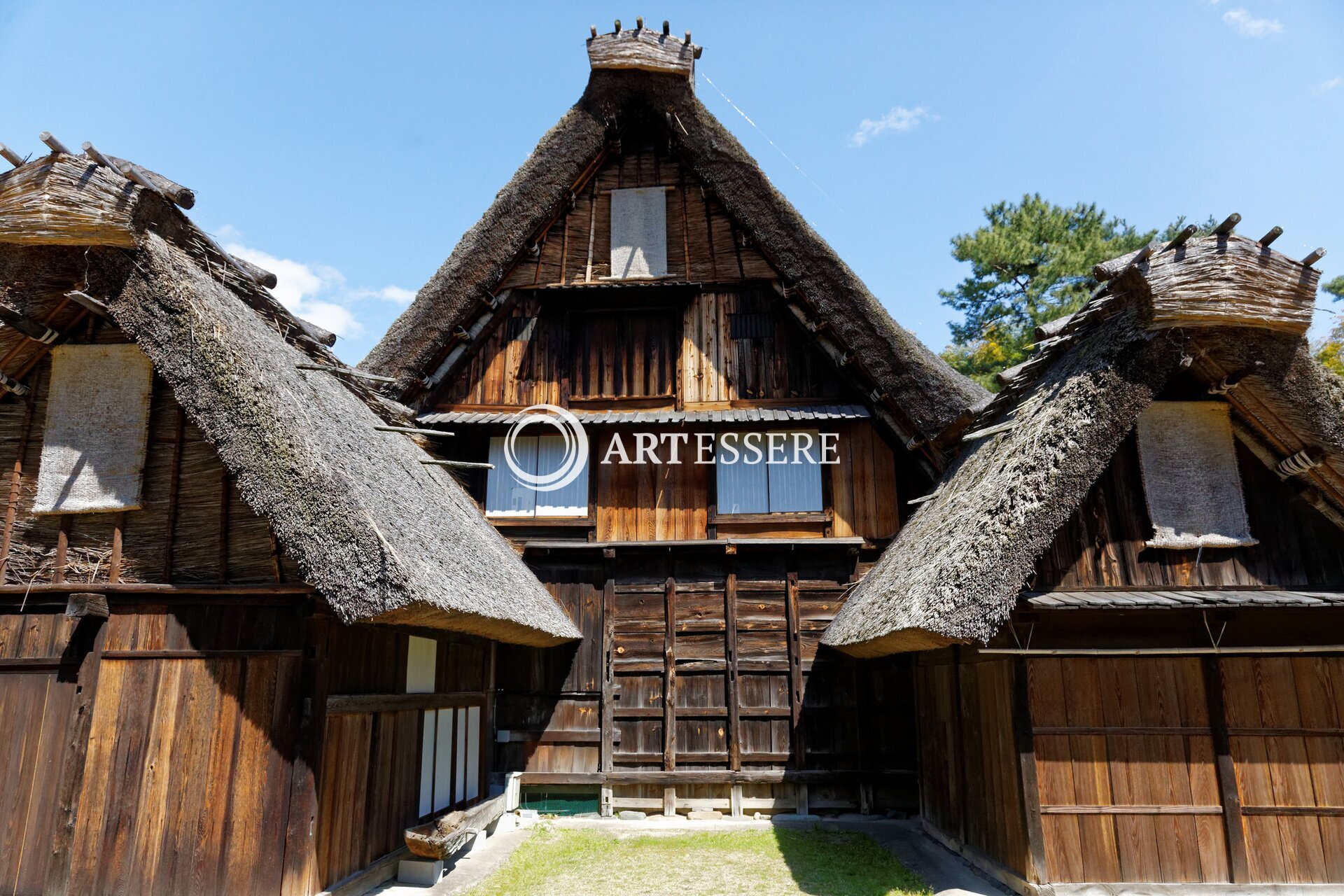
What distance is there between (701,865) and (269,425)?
5.69m

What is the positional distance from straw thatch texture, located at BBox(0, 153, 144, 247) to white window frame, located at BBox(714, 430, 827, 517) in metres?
6.94

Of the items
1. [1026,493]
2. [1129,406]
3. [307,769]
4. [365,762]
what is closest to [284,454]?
[307,769]

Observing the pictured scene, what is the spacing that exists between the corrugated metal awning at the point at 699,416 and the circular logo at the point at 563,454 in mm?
132

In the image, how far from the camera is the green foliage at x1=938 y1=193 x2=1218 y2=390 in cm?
2298

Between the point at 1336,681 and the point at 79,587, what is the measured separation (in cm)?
1009

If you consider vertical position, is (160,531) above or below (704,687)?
above

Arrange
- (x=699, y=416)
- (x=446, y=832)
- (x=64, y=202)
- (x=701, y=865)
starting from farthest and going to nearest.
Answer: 1. (x=699, y=416)
2. (x=701, y=865)
3. (x=446, y=832)
4. (x=64, y=202)

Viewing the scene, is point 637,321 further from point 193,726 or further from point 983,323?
point 983,323

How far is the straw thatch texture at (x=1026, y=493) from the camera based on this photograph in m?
5.94

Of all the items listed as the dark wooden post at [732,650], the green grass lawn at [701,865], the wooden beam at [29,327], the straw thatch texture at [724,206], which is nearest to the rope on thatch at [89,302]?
the wooden beam at [29,327]

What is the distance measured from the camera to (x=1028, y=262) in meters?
23.7

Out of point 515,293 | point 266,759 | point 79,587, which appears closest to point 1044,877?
point 266,759

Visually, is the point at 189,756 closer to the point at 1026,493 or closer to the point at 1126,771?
the point at 1026,493

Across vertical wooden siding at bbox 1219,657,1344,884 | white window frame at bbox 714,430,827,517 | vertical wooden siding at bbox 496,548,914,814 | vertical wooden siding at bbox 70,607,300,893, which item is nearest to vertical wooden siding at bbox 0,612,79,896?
vertical wooden siding at bbox 70,607,300,893
